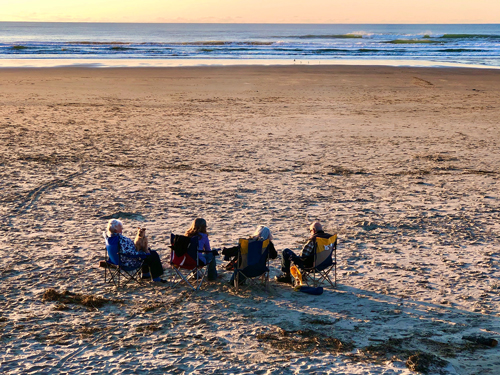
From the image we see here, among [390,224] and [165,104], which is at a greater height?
[165,104]

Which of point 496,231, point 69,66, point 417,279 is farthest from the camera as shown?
point 69,66

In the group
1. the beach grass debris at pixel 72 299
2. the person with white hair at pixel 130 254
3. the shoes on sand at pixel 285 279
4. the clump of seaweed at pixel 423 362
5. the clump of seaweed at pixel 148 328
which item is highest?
the person with white hair at pixel 130 254

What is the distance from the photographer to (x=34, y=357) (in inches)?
184

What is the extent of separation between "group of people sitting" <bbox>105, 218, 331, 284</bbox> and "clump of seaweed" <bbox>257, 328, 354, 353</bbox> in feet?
3.95

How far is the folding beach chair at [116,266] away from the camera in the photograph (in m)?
6.09

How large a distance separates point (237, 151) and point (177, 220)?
4934mm

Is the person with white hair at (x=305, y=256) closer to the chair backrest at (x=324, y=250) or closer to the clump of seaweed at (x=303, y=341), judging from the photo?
the chair backrest at (x=324, y=250)

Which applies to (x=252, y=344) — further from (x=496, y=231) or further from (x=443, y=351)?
(x=496, y=231)

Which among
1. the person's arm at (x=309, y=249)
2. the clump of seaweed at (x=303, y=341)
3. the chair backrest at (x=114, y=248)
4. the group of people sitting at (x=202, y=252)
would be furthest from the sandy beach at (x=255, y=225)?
the person's arm at (x=309, y=249)

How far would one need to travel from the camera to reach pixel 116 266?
6.19m

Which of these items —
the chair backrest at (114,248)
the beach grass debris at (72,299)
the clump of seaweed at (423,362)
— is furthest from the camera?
the chair backrest at (114,248)

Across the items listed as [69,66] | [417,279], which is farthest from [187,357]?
[69,66]

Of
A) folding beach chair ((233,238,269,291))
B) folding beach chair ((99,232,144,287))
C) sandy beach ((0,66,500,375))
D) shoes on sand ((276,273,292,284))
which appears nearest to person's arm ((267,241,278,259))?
folding beach chair ((233,238,269,291))

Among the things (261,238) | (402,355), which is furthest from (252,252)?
(402,355)
